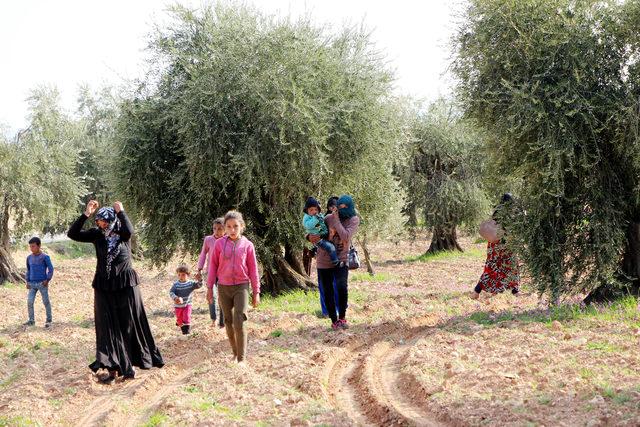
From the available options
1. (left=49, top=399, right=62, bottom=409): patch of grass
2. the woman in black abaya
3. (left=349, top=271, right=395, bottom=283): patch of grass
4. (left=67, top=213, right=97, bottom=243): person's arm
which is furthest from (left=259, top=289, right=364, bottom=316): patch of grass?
(left=49, top=399, right=62, bottom=409): patch of grass

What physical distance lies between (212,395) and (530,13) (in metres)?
7.64

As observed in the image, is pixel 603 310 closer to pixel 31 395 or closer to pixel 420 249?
pixel 31 395

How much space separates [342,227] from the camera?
1155 cm

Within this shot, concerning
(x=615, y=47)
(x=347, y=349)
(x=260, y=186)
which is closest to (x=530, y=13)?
(x=615, y=47)

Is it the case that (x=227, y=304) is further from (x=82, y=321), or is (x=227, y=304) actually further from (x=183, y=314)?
(x=82, y=321)

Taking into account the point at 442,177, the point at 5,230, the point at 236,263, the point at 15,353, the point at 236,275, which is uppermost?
the point at 442,177

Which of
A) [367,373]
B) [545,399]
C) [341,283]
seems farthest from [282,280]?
[545,399]

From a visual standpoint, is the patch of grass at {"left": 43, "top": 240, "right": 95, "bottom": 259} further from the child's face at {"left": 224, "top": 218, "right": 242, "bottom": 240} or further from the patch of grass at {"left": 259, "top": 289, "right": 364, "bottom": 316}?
the child's face at {"left": 224, "top": 218, "right": 242, "bottom": 240}

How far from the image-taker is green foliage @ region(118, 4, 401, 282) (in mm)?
15586

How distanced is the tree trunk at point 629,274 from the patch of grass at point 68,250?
108 ft

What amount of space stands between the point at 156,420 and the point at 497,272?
905cm

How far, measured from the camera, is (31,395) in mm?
8469

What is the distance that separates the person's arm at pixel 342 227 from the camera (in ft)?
37.7

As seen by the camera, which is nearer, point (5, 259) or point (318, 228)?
point (318, 228)
